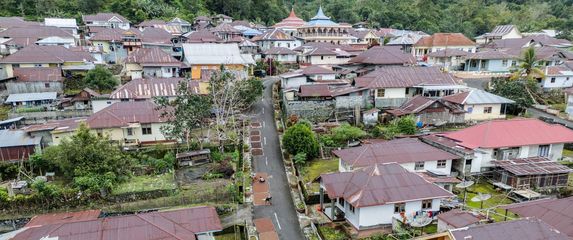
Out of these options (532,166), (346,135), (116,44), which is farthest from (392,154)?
(116,44)

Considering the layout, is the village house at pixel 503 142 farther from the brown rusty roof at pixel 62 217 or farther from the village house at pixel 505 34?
the village house at pixel 505 34

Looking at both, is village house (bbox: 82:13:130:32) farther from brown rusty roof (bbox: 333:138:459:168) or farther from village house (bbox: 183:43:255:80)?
brown rusty roof (bbox: 333:138:459:168)

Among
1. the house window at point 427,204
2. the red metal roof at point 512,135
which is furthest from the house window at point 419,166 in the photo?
the house window at point 427,204

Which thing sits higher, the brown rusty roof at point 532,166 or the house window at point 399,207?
the brown rusty roof at point 532,166

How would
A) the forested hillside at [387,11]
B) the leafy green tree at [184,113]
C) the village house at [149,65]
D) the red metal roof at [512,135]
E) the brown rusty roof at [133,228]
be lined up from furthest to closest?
the forested hillside at [387,11], the village house at [149,65], the leafy green tree at [184,113], the red metal roof at [512,135], the brown rusty roof at [133,228]

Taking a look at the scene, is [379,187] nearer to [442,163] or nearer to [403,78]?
[442,163]

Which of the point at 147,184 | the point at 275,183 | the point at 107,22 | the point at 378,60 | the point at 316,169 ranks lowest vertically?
the point at 275,183

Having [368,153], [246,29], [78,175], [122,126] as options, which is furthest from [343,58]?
[78,175]
